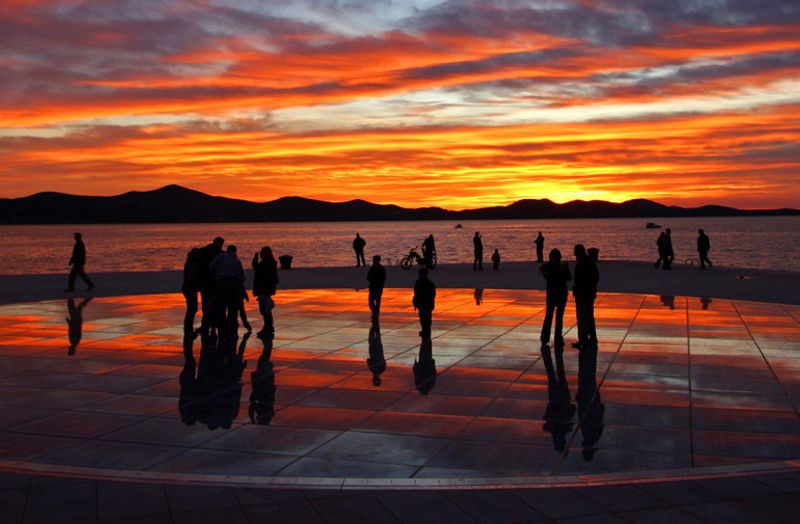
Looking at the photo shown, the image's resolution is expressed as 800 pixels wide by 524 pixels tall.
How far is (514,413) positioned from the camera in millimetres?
8211

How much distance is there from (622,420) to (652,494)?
2320 millimetres

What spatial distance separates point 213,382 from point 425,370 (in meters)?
2.83

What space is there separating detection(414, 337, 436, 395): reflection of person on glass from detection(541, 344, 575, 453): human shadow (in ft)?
4.86

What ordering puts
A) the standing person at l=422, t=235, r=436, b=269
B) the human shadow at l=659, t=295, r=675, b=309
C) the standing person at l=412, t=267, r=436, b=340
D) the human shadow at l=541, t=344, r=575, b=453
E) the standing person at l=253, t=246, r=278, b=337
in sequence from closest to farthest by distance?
the human shadow at l=541, t=344, r=575, b=453 < the standing person at l=412, t=267, r=436, b=340 < the standing person at l=253, t=246, r=278, b=337 < the human shadow at l=659, t=295, r=675, b=309 < the standing person at l=422, t=235, r=436, b=269

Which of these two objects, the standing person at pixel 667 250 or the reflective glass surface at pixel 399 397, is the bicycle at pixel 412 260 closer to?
the standing person at pixel 667 250

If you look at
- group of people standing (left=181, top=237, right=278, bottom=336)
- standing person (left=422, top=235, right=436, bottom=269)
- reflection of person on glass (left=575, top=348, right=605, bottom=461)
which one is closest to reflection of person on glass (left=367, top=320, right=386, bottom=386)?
group of people standing (left=181, top=237, right=278, bottom=336)

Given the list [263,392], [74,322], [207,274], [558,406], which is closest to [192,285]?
[207,274]

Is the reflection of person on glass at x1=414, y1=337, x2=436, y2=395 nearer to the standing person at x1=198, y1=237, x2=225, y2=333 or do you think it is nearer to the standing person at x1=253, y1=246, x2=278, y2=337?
the standing person at x1=253, y1=246, x2=278, y2=337

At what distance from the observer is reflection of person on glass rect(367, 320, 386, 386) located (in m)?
10.2

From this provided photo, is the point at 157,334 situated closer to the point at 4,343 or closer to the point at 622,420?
the point at 4,343

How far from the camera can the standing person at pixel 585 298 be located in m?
12.4

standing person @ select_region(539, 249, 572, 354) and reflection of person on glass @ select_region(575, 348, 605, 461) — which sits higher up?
standing person @ select_region(539, 249, 572, 354)

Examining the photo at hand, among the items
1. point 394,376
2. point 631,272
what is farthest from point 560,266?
point 631,272

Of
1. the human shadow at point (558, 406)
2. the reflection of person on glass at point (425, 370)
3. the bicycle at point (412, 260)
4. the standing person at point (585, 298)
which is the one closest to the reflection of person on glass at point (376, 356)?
the reflection of person on glass at point (425, 370)
